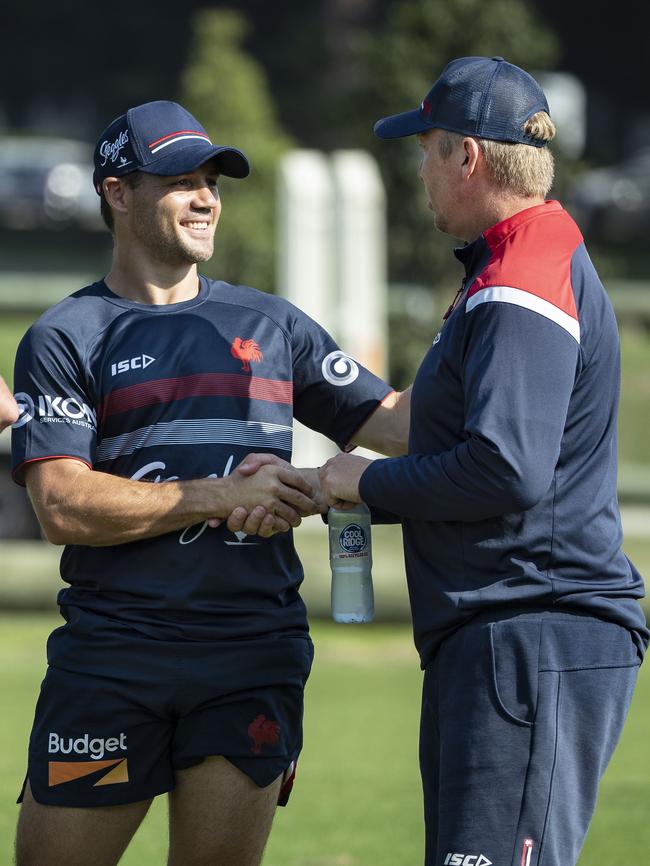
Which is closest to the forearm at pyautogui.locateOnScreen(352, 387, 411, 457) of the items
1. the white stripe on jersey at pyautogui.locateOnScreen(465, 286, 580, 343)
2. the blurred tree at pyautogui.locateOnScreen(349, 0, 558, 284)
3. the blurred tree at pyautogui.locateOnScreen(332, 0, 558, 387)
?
the white stripe on jersey at pyautogui.locateOnScreen(465, 286, 580, 343)

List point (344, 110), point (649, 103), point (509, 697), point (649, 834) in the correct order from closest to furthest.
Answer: point (509, 697) < point (649, 834) < point (344, 110) < point (649, 103)

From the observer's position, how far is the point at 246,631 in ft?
11.6

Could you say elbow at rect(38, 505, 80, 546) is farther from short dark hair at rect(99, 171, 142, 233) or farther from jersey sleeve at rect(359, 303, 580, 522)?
jersey sleeve at rect(359, 303, 580, 522)

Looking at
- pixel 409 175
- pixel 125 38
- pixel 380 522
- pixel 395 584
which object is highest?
pixel 125 38

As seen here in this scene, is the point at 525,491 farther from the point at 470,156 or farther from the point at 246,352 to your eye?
the point at 246,352

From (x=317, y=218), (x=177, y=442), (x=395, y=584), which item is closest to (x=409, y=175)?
(x=317, y=218)

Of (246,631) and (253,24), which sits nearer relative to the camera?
(246,631)

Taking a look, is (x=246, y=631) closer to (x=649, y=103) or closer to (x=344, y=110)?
(x=344, y=110)

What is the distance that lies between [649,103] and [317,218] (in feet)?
95.1

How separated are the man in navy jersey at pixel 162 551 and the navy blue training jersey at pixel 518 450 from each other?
0.51 metres

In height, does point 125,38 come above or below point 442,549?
above

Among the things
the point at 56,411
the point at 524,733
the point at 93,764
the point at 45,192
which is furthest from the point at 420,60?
the point at 45,192

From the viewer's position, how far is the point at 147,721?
3482mm

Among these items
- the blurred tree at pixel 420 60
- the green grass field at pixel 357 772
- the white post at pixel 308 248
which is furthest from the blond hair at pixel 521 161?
the blurred tree at pixel 420 60
